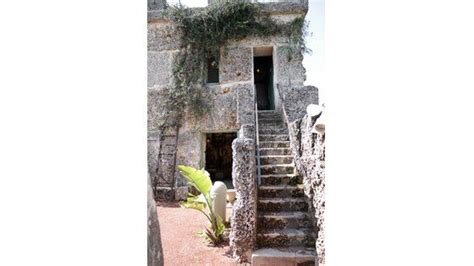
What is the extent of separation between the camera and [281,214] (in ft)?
11.7

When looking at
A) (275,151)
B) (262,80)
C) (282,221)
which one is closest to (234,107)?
(275,151)

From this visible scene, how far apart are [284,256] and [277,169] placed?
57.8 inches

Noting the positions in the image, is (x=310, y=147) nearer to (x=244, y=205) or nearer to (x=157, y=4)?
(x=244, y=205)

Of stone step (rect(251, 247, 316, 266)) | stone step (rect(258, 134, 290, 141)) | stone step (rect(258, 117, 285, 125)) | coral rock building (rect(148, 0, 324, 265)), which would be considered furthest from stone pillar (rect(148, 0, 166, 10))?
stone step (rect(251, 247, 316, 266))

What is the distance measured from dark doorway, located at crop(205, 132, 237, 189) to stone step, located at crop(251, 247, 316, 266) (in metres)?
5.63

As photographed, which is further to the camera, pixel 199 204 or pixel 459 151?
pixel 199 204

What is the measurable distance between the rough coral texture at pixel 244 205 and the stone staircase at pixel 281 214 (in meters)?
0.17

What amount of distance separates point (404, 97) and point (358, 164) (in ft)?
0.96

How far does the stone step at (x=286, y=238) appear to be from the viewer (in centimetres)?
323

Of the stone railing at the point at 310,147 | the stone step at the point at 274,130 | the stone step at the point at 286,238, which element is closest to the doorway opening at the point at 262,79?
the stone railing at the point at 310,147

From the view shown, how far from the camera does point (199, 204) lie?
Result: 3.99 metres

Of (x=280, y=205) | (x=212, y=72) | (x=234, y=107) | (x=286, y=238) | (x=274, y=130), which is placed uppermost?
(x=212, y=72)
